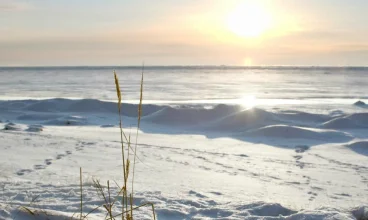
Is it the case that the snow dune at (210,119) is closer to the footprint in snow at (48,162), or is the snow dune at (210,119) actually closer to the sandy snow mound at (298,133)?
the sandy snow mound at (298,133)

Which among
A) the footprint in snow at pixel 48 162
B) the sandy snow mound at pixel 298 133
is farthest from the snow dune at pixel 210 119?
the footprint in snow at pixel 48 162

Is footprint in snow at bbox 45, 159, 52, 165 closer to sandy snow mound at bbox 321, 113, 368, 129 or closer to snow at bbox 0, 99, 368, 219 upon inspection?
snow at bbox 0, 99, 368, 219

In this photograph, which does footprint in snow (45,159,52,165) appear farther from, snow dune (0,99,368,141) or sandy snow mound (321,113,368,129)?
sandy snow mound (321,113,368,129)

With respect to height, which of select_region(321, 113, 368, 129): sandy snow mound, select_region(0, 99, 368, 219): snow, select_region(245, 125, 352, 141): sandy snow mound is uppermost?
select_region(321, 113, 368, 129): sandy snow mound

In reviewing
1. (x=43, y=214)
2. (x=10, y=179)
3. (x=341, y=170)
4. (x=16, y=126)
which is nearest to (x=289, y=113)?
(x=341, y=170)

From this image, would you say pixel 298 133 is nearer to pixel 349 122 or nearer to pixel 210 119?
pixel 349 122

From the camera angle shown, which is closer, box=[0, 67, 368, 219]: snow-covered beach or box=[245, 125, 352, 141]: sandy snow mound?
box=[0, 67, 368, 219]: snow-covered beach

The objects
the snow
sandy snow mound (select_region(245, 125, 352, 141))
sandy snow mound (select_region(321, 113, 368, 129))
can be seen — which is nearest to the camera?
the snow

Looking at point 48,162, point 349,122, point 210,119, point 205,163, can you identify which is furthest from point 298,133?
point 48,162

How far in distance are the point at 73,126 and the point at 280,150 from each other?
4933 mm

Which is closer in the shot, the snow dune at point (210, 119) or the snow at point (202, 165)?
the snow at point (202, 165)

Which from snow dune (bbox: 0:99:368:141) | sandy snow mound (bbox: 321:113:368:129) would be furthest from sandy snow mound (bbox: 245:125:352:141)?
sandy snow mound (bbox: 321:113:368:129)

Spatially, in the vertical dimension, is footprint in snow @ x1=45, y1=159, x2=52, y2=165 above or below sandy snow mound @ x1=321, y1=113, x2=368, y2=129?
below

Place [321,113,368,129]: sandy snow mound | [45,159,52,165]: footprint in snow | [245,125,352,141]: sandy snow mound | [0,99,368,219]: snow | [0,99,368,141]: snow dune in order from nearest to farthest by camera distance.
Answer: [0,99,368,219]: snow
[45,159,52,165]: footprint in snow
[245,125,352,141]: sandy snow mound
[0,99,368,141]: snow dune
[321,113,368,129]: sandy snow mound
